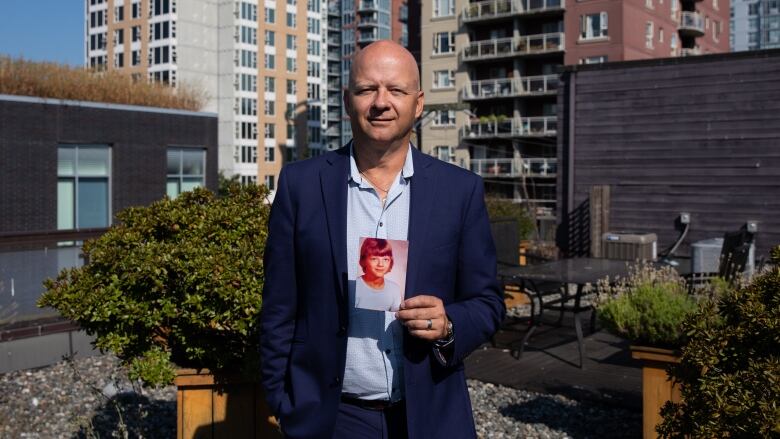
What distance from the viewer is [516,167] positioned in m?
59.1

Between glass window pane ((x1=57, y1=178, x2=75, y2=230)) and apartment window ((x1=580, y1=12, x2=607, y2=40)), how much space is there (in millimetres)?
39926

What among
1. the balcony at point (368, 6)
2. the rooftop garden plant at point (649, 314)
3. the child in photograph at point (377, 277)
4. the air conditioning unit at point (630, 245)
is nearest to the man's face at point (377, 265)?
the child in photograph at point (377, 277)

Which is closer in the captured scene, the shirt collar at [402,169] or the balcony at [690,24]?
the shirt collar at [402,169]

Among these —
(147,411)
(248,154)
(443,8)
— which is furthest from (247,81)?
(147,411)

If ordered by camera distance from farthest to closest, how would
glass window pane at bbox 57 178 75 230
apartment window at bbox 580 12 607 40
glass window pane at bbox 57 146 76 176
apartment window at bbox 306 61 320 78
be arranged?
1. apartment window at bbox 306 61 320 78
2. apartment window at bbox 580 12 607 40
3. glass window pane at bbox 57 146 76 176
4. glass window pane at bbox 57 178 75 230

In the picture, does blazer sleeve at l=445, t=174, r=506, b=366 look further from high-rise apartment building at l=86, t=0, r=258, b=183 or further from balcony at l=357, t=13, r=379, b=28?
balcony at l=357, t=13, r=379, b=28

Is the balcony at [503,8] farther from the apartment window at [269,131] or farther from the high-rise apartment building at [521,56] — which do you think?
the apartment window at [269,131]

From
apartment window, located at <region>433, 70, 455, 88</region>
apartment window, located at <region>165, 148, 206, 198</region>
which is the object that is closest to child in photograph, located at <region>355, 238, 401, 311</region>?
apartment window, located at <region>165, 148, 206, 198</region>

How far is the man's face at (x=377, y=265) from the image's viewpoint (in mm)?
2465

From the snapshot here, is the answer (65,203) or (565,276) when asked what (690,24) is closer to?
(65,203)

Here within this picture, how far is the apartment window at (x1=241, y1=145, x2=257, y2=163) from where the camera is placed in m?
91.7

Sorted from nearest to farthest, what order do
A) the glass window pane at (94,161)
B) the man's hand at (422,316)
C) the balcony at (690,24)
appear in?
1. the man's hand at (422,316)
2. the glass window pane at (94,161)
3. the balcony at (690,24)

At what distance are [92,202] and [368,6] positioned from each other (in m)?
99.3

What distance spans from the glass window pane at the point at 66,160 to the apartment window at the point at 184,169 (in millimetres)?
3539
